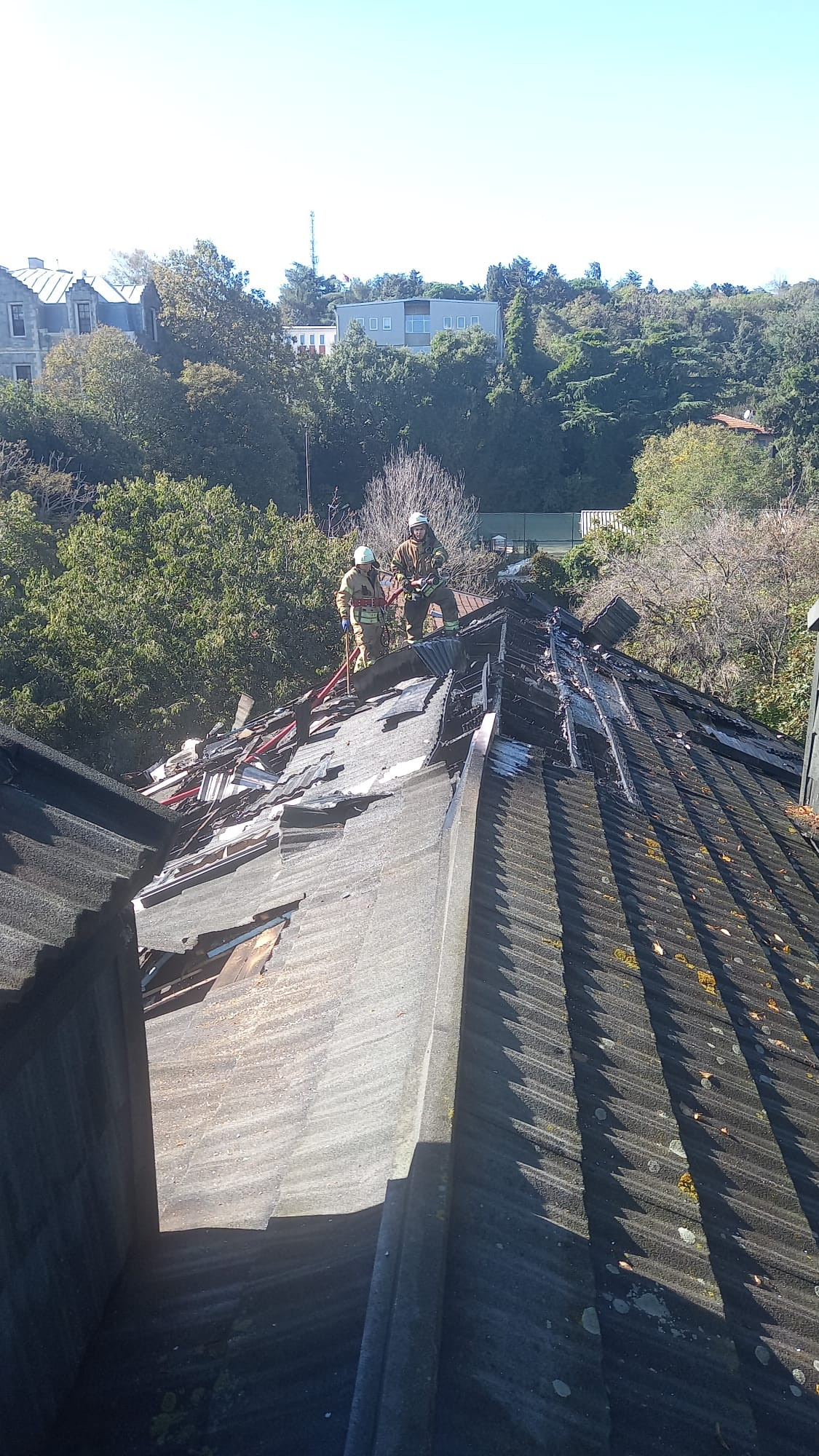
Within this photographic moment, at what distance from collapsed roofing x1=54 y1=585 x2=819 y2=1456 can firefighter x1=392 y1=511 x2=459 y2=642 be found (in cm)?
510

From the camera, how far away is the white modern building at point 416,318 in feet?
208

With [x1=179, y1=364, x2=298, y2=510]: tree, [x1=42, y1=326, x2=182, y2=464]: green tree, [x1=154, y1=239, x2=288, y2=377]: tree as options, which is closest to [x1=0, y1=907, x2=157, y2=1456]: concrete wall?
[x1=179, y1=364, x2=298, y2=510]: tree

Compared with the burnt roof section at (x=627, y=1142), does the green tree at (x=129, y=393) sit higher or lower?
higher

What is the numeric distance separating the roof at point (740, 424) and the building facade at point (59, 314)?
2743 centimetres

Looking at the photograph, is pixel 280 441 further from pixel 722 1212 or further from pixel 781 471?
pixel 722 1212

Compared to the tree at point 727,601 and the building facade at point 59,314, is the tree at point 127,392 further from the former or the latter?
the tree at point 727,601

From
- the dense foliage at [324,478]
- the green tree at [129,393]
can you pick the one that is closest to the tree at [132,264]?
the dense foliage at [324,478]

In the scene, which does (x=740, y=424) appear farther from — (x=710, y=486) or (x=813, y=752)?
(x=813, y=752)

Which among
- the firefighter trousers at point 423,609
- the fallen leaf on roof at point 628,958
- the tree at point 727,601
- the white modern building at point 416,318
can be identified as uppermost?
the white modern building at point 416,318

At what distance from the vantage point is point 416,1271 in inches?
104

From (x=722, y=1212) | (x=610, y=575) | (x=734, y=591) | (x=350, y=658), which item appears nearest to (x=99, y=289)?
(x=610, y=575)

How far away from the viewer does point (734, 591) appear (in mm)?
22078

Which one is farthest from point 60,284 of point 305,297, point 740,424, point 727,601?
point 305,297

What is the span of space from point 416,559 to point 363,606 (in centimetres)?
137
